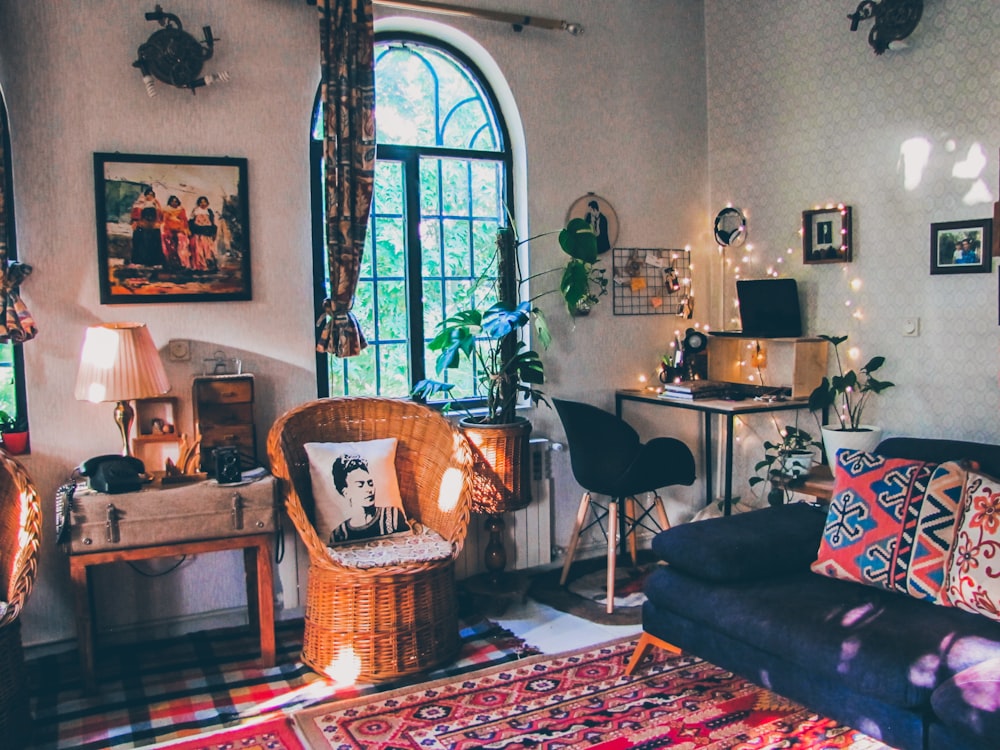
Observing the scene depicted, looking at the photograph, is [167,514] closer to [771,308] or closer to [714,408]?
[714,408]

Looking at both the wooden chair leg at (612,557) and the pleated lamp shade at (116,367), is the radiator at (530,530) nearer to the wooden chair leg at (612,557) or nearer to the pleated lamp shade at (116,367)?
the wooden chair leg at (612,557)

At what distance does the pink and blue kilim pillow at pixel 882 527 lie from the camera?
9.21ft

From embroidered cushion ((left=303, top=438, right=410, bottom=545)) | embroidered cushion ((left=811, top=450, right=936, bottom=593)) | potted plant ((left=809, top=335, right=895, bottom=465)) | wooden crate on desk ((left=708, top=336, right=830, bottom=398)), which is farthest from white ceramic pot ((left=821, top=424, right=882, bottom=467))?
embroidered cushion ((left=303, top=438, right=410, bottom=545))

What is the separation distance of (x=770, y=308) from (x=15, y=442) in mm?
3460

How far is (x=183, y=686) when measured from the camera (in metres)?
3.36

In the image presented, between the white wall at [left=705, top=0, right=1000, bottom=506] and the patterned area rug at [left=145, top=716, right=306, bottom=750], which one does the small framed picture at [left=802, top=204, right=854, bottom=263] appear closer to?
the white wall at [left=705, top=0, right=1000, bottom=506]

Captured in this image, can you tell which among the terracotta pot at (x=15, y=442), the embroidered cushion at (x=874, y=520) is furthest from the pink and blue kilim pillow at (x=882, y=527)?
the terracotta pot at (x=15, y=442)

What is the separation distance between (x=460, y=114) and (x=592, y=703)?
2.85 m

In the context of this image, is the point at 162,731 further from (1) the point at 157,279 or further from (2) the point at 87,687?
(1) the point at 157,279

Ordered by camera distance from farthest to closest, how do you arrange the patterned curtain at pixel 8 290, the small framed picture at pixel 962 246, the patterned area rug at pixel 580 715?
the small framed picture at pixel 962 246 → the patterned curtain at pixel 8 290 → the patterned area rug at pixel 580 715

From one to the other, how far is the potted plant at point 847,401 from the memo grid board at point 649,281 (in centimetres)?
92

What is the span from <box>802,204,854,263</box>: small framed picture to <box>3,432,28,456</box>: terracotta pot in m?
3.60

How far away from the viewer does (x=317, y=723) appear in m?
3.03

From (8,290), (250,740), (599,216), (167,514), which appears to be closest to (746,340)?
(599,216)
